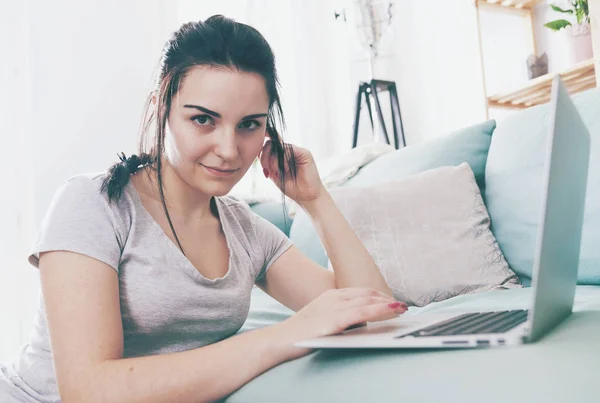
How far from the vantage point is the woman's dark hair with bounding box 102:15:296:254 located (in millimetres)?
948

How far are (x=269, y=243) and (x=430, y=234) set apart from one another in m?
0.44

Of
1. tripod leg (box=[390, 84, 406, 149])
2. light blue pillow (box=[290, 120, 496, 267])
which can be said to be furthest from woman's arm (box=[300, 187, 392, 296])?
tripod leg (box=[390, 84, 406, 149])

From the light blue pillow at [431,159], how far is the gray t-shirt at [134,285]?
776 mm

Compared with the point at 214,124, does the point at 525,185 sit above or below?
below

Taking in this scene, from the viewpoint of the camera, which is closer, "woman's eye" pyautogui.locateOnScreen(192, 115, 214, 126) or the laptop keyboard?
the laptop keyboard

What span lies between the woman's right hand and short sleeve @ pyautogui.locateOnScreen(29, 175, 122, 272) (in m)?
0.29

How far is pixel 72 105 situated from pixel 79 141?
6.1 inches

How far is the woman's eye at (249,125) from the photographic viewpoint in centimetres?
98

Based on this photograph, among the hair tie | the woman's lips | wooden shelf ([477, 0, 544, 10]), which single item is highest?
wooden shelf ([477, 0, 544, 10])

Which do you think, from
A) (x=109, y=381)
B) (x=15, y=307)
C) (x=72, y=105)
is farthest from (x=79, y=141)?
(x=109, y=381)

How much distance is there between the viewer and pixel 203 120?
933 millimetres

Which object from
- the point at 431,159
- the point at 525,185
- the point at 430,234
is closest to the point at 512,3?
the point at 431,159

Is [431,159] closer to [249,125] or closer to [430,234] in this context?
[430,234]

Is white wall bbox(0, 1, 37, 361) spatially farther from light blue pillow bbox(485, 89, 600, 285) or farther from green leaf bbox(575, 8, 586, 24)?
green leaf bbox(575, 8, 586, 24)
